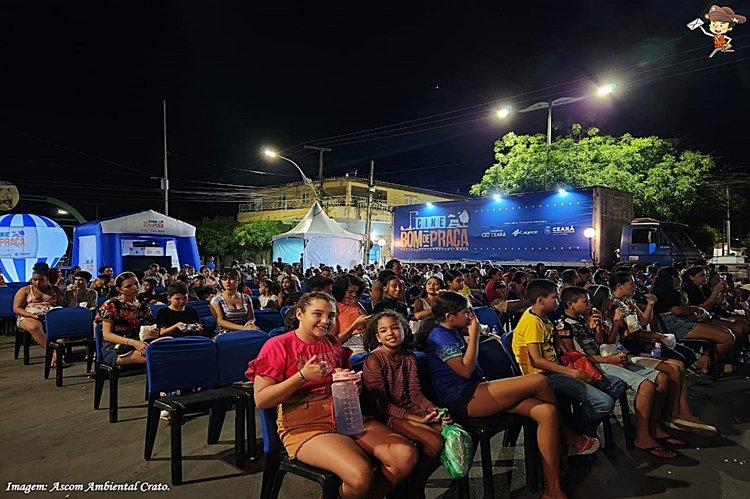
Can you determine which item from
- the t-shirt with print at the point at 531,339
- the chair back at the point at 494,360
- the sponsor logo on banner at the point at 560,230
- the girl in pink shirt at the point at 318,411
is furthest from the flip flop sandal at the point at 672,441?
the sponsor logo on banner at the point at 560,230

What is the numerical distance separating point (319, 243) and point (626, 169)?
1349 centimetres

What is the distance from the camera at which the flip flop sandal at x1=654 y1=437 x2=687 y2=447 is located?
428cm

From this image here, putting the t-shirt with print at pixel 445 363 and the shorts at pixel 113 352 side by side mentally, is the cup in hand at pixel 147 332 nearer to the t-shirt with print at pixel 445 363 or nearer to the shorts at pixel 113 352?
the shorts at pixel 113 352

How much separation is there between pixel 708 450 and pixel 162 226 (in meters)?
15.9

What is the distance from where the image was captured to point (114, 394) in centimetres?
479

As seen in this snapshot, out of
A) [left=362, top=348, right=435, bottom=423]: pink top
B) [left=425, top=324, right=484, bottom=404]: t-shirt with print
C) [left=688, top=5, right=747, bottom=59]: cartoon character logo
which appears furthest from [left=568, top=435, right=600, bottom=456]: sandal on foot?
[left=688, top=5, right=747, bottom=59]: cartoon character logo

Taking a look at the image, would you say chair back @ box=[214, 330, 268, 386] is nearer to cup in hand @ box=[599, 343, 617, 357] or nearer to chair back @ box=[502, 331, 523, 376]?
chair back @ box=[502, 331, 523, 376]

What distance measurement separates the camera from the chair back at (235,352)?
13.9 feet

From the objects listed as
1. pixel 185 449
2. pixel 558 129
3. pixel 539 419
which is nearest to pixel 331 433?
pixel 539 419

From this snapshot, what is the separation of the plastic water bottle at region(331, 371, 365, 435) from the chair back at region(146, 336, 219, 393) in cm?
172

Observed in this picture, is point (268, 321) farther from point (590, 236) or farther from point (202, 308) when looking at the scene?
point (590, 236)

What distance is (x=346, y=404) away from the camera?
284 cm

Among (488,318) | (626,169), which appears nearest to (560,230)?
(626,169)

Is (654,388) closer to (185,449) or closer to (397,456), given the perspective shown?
(397,456)
